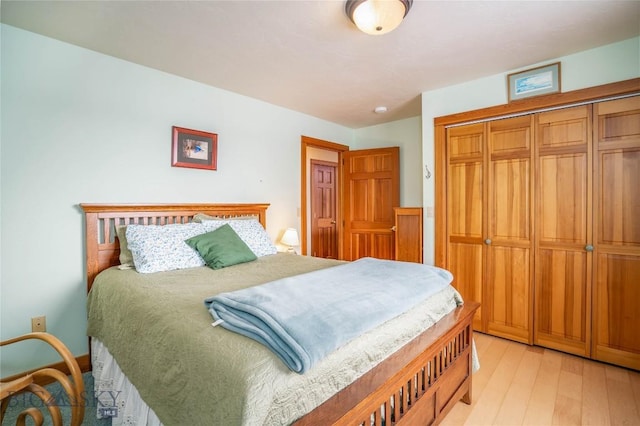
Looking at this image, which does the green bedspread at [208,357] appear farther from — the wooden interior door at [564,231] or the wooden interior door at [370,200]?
the wooden interior door at [370,200]

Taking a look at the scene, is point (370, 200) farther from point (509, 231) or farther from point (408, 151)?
point (509, 231)

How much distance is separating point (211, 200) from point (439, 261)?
7.83ft

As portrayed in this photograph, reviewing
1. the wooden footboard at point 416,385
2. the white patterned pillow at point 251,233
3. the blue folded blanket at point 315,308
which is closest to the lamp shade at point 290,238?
the white patterned pillow at point 251,233

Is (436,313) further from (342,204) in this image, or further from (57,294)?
(342,204)

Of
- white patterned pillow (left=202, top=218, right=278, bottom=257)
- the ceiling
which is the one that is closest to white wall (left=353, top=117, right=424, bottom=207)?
the ceiling

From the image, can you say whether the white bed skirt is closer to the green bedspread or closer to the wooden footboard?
the green bedspread

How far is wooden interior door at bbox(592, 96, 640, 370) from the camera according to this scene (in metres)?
2.18

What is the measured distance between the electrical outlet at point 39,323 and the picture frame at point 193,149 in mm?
1462

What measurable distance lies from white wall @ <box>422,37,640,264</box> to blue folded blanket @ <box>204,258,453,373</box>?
177 cm

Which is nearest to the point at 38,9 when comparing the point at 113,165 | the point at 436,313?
the point at 113,165

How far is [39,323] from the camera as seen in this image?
6.91 ft

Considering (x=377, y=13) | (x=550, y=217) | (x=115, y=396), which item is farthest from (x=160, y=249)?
(x=550, y=217)

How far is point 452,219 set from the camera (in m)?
3.05

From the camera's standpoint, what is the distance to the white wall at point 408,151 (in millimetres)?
4020
